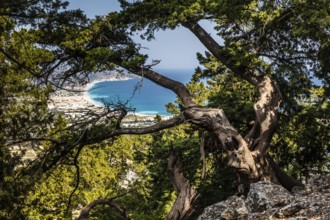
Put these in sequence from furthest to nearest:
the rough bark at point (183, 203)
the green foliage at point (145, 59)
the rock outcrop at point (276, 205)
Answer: the green foliage at point (145, 59) → the rock outcrop at point (276, 205) → the rough bark at point (183, 203)

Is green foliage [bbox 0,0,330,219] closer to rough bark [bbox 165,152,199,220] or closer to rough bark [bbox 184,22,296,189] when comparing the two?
rough bark [bbox 184,22,296,189]

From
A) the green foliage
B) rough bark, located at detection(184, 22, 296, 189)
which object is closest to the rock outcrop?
rough bark, located at detection(184, 22, 296, 189)

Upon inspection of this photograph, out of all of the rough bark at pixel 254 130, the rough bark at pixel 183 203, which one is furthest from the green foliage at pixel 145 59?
the rough bark at pixel 183 203

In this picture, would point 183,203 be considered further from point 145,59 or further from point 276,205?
point 145,59

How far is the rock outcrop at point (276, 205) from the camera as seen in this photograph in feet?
21.2

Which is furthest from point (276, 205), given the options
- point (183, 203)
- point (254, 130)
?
point (183, 203)

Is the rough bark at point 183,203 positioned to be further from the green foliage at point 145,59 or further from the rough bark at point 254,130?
the rough bark at point 254,130

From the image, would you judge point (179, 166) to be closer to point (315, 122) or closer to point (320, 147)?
point (315, 122)

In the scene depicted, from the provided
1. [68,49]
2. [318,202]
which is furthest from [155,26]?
[318,202]

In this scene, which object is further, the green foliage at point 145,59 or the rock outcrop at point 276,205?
the green foliage at point 145,59

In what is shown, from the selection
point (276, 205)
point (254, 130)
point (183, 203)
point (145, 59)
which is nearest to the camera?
point (183, 203)

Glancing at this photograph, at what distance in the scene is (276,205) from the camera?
7.78 meters

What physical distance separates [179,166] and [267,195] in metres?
3.93

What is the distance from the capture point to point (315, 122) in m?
13.7
